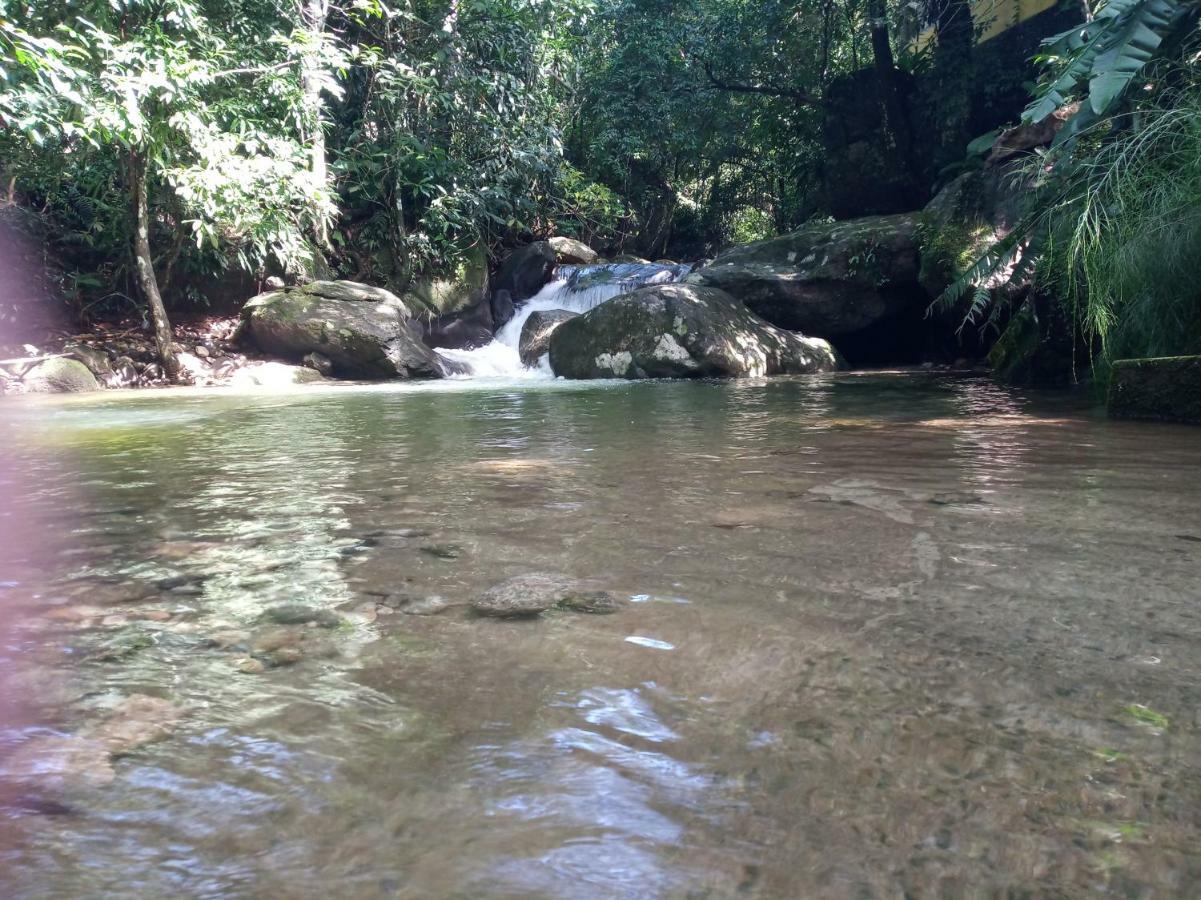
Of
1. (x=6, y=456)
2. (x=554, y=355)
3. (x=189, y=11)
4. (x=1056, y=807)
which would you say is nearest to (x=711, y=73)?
(x=554, y=355)

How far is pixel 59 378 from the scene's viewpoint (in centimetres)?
1067

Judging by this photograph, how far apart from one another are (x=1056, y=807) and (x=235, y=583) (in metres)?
1.71

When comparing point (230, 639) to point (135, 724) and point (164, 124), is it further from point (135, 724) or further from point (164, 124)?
point (164, 124)

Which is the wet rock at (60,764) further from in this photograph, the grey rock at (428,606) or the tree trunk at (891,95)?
the tree trunk at (891,95)

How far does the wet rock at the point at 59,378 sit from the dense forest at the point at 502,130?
1199 millimetres

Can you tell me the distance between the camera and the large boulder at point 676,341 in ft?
32.9

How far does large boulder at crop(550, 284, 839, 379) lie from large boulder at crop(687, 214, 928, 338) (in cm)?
87

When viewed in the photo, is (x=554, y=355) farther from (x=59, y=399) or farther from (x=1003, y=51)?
(x=1003, y=51)

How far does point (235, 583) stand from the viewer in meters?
1.95

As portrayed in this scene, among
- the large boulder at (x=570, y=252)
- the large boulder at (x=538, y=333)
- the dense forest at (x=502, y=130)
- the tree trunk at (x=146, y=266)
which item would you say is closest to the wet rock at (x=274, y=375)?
the tree trunk at (x=146, y=266)

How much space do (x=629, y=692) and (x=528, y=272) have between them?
16.0 m

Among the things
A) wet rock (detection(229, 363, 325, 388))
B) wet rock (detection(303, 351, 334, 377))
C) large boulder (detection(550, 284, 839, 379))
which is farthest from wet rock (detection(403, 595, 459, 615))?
wet rock (detection(303, 351, 334, 377))

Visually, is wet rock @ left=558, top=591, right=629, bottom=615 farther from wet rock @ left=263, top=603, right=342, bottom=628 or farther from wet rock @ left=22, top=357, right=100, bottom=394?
wet rock @ left=22, top=357, right=100, bottom=394

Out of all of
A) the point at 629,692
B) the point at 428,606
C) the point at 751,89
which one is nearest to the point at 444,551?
the point at 428,606
